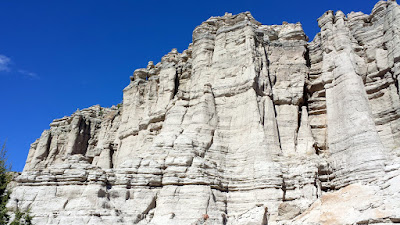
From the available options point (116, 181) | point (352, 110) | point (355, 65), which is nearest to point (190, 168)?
point (116, 181)

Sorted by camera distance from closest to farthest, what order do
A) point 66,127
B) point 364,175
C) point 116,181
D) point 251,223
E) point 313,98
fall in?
point 251,223, point 364,175, point 116,181, point 313,98, point 66,127

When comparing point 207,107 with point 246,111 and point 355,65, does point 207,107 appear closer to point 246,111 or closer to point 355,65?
point 246,111

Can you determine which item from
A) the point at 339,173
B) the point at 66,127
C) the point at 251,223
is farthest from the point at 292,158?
the point at 66,127

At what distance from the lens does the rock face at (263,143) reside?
18.8 m

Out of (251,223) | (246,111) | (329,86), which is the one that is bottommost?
(251,223)

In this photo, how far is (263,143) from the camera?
73.2 feet

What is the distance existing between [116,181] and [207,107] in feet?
27.6

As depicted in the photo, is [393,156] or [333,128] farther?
[333,128]

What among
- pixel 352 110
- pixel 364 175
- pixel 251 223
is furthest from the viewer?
pixel 352 110

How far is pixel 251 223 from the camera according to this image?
1762 centimetres

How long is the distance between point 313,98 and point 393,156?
9051 millimetres

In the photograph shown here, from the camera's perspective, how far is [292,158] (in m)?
22.2

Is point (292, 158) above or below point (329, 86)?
below

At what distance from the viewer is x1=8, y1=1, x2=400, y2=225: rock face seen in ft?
61.7
